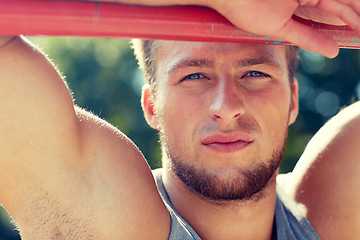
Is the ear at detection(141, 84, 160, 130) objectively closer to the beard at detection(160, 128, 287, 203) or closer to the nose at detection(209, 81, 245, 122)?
the beard at detection(160, 128, 287, 203)

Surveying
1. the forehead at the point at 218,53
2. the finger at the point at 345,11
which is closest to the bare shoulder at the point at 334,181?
the forehead at the point at 218,53

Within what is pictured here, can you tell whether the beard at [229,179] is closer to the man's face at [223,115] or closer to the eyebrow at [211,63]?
the man's face at [223,115]

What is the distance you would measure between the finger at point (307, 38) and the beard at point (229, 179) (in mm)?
774

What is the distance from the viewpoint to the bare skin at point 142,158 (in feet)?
5.61

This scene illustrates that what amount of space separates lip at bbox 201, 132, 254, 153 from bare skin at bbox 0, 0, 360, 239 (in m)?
0.02

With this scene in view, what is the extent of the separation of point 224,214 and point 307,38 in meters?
1.08

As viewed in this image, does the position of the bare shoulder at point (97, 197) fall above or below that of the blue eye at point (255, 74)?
below

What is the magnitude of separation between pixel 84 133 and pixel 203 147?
498 mm

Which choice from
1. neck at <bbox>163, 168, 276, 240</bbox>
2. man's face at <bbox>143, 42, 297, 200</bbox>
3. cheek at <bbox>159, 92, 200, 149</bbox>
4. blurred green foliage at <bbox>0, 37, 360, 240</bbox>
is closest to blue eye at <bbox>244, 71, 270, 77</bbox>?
man's face at <bbox>143, 42, 297, 200</bbox>

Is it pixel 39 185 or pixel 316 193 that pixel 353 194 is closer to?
pixel 316 193

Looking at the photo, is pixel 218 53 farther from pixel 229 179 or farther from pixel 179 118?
pixel 229 179

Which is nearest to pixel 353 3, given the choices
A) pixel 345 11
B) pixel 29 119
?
pixel 345 11

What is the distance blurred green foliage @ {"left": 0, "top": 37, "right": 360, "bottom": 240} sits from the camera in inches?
667

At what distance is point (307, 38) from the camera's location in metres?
1.50
